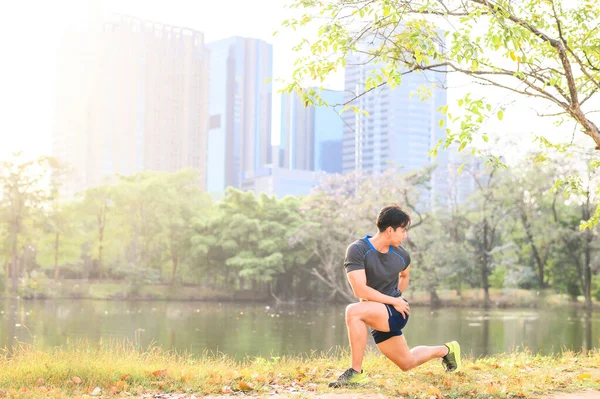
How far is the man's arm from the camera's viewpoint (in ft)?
16.0

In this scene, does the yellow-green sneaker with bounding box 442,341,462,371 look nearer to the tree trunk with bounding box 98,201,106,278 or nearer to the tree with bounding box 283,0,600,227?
the tree with bounding box 283,0,600,227

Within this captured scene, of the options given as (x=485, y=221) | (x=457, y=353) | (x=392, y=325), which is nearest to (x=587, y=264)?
(x=485, y=221)

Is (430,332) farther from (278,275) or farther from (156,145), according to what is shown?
(156,145)

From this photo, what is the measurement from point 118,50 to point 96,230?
285 ft

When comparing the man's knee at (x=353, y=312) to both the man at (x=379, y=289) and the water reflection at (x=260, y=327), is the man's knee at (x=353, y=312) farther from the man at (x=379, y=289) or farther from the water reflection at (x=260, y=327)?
the water reflection at (x=260, y=327)

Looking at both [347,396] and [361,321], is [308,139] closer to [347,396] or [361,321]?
[361,321]

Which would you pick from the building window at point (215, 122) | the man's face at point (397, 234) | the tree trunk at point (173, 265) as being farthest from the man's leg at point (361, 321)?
the building window at point (215, 122)

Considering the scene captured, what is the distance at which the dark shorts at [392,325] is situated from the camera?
16.5ft

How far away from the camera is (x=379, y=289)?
505cm

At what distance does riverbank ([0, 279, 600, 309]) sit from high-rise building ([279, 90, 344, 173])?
113 metres

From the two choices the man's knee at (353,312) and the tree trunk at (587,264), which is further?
the tree trunk at (587,264)

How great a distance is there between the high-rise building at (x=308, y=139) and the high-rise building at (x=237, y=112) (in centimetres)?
390

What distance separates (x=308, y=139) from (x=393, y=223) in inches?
5832

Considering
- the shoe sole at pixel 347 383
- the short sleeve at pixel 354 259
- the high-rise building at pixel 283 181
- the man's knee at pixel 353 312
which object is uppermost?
the high-rise building at pixel 283 181
